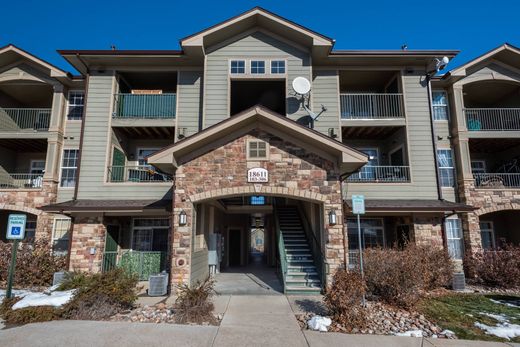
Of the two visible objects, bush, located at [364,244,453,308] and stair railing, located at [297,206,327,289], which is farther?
stair railing, located at [297,206,327,289]

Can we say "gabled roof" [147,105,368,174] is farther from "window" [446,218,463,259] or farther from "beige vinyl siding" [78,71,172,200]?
"window" [446,218,463,259]

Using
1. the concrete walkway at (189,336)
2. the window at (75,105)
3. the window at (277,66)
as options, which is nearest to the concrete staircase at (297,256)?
the concrete walkway at (189,336)

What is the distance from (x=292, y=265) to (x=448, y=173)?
8946 mm

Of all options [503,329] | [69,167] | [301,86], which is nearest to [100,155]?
[69,167]

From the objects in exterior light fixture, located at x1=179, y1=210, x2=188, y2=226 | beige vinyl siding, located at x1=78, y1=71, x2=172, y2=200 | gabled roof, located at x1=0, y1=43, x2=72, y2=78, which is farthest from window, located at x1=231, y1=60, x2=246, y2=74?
gabled roof, located at x1=0, y1=43, x2=72, y2=78

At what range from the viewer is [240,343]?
5.75 meters

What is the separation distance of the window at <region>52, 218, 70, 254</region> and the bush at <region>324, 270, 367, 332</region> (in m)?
12.0

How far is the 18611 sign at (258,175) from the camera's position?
977 cm

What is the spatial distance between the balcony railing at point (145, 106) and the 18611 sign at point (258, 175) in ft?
20.0

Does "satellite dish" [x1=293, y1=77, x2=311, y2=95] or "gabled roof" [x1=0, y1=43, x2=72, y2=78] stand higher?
"gabled roof" [x1=0, y1=43, x2=72, y2=78]

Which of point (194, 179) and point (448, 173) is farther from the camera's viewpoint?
point (448, 173)

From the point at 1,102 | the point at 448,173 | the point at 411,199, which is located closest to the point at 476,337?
the point at 411,199

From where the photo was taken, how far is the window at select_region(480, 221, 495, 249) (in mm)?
15515

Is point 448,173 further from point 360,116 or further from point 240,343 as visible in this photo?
point 240,343
